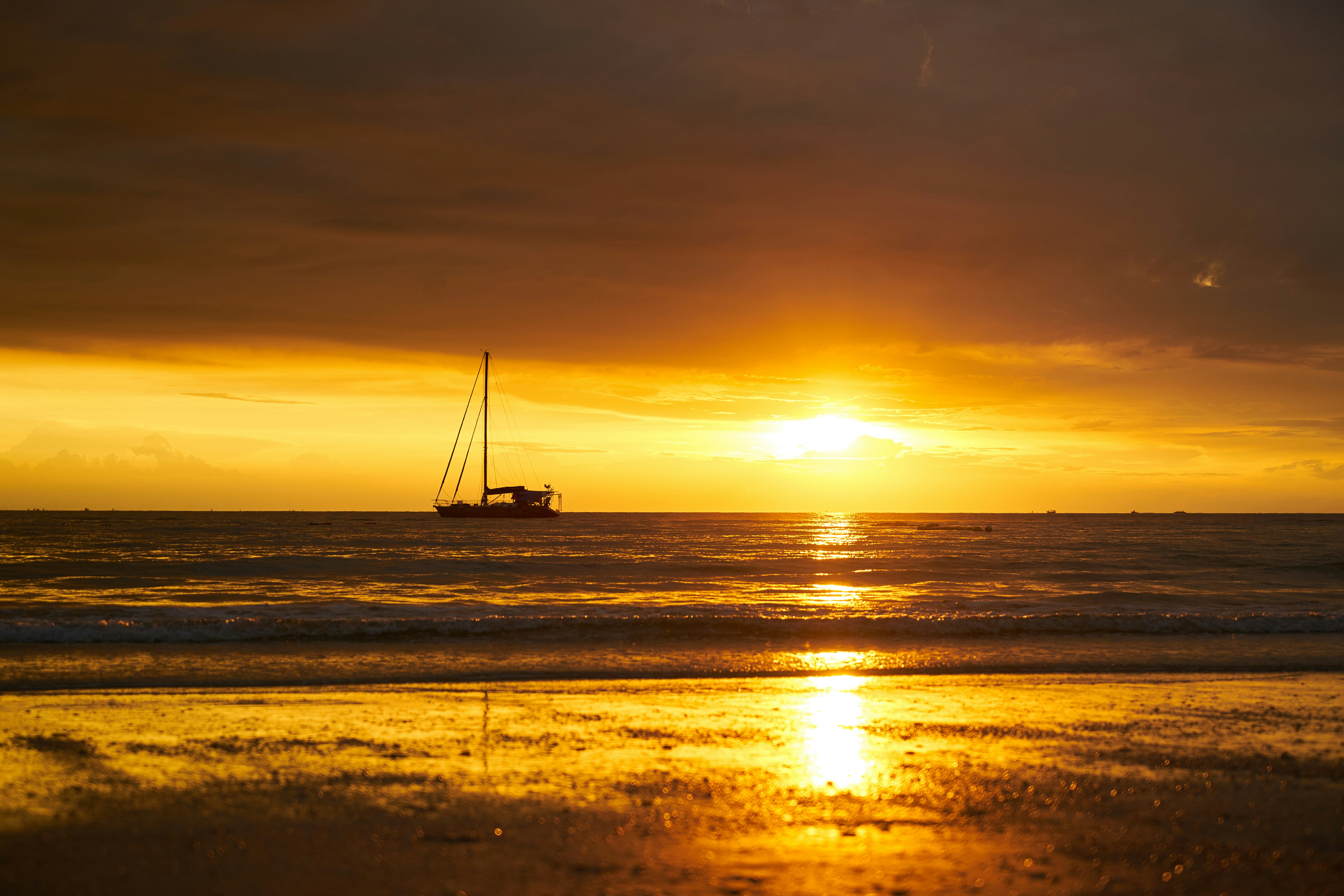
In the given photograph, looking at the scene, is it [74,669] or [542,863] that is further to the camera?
[74,669]

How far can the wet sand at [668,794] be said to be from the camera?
6270 millimetres

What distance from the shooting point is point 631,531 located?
11644 cm

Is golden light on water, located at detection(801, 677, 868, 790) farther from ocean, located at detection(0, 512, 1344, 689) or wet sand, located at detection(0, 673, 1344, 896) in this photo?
ocean, located at detection(0, 512, 1344, 689)

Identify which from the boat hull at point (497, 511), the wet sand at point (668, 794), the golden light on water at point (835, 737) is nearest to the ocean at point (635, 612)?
the golden light on water at point (835, 737)

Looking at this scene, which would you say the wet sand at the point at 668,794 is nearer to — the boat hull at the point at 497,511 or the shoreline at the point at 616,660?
the shoreline at the point at 616,660

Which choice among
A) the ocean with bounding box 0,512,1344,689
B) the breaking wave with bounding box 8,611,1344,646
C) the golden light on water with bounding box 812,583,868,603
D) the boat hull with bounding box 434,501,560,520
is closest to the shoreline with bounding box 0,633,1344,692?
the ocean with bounding box 0,512,1344,689

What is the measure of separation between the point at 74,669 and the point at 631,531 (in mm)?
101237

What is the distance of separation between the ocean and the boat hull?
8519 centimetres

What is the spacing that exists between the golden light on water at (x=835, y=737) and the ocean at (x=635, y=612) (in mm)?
2583

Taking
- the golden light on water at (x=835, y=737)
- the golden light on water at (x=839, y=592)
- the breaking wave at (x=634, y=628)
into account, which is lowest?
the golden light on water at (x=839, y=592)

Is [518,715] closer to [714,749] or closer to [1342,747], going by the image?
[714,749]

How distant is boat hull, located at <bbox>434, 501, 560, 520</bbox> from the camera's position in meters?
156

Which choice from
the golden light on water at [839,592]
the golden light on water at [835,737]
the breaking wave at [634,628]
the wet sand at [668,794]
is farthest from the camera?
the golden light on water at [839,592]

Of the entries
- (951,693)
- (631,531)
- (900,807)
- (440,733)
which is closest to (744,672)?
(951,693)
